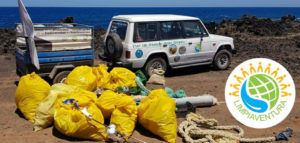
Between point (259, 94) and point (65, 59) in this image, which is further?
point (65, 59)

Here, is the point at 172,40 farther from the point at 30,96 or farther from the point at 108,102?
the point at 30,96

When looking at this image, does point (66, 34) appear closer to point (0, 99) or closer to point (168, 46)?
point (0, 99)

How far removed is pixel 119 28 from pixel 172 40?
1574 mm

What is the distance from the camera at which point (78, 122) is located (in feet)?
15.2

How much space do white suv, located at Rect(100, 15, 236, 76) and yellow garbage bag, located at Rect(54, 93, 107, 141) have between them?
336cm

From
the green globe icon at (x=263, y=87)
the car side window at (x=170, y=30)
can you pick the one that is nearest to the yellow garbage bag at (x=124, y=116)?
the green globe icon at (x=263, y=87)

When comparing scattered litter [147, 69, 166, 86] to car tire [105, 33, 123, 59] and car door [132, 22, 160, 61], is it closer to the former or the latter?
car door [132, 22, 160, 61]

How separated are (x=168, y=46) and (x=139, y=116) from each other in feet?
12.8

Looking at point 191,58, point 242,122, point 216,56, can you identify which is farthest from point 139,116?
point 216,56

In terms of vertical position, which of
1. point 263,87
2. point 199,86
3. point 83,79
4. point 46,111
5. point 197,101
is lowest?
point 199,86

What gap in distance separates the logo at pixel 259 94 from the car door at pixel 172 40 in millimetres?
3234

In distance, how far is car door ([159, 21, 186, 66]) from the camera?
8570 mm

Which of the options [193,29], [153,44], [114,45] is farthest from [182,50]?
[114,45]

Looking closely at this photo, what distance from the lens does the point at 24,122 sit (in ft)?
18.0
